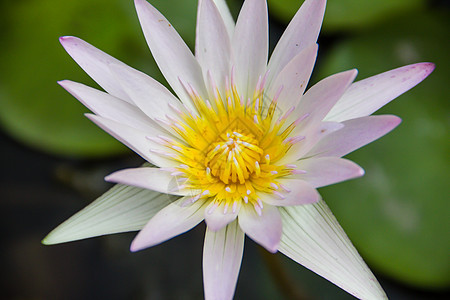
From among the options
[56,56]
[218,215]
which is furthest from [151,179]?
[56,56]

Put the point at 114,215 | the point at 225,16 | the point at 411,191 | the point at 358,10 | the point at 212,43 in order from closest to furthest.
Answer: the point at 114,215
the point at 212,43
the point at 225,16
the point at 411,191
the point at 358,10

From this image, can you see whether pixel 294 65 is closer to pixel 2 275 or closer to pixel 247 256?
pixel 247 256

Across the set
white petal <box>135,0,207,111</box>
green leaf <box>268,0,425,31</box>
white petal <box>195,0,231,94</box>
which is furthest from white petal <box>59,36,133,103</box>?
green leaf <box>268,0,425,31</box>

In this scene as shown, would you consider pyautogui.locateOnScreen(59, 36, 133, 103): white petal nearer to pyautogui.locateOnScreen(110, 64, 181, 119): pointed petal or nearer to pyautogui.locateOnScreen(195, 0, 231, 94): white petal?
pyautogui.locateOnScreen(110, 64, 181, 119): pointed petal

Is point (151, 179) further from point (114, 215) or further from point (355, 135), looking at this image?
point (355, 135)

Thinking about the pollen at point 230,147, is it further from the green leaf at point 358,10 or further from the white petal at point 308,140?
the green leaf at point 358,10

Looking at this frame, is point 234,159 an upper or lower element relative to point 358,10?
lower

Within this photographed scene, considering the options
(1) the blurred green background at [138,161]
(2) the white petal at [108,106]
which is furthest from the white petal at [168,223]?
(1) the blurred green background at [138,161]
